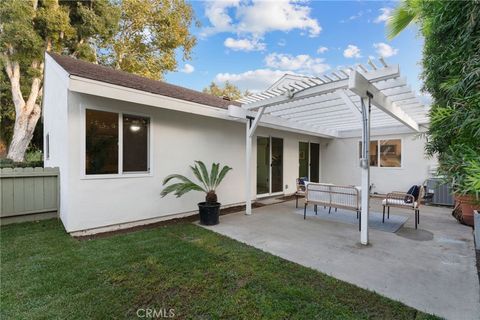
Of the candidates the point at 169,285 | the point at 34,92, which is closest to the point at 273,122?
the point at 169,285

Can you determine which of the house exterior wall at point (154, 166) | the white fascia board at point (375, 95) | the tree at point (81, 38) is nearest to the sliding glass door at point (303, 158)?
the house exterior wall at point (154, 166)

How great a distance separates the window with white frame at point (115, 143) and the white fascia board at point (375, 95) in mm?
4287

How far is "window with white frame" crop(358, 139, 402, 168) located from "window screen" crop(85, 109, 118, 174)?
9.87 meters

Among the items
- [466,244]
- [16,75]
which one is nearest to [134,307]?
[466,244]

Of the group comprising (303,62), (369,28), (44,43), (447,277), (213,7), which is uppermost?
(213,7)

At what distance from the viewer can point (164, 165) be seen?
5.70 meters

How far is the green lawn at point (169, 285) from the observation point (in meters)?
2.34

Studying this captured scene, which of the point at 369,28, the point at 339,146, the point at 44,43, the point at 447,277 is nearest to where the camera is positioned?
the point at 447,277

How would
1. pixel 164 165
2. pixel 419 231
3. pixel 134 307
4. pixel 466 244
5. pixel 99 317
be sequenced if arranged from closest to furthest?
pixel 99 317, pixel 134 307, pixel 466 244, pixel 419 231, pixel 164 165

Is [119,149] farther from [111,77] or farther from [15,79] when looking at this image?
[15,79]

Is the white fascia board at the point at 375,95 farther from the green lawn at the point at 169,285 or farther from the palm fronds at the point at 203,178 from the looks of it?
the palm fronds at the point at 203,178

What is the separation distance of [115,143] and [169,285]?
3298 mm

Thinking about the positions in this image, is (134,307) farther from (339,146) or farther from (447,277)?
(339,146)

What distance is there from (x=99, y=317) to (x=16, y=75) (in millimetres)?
13672
